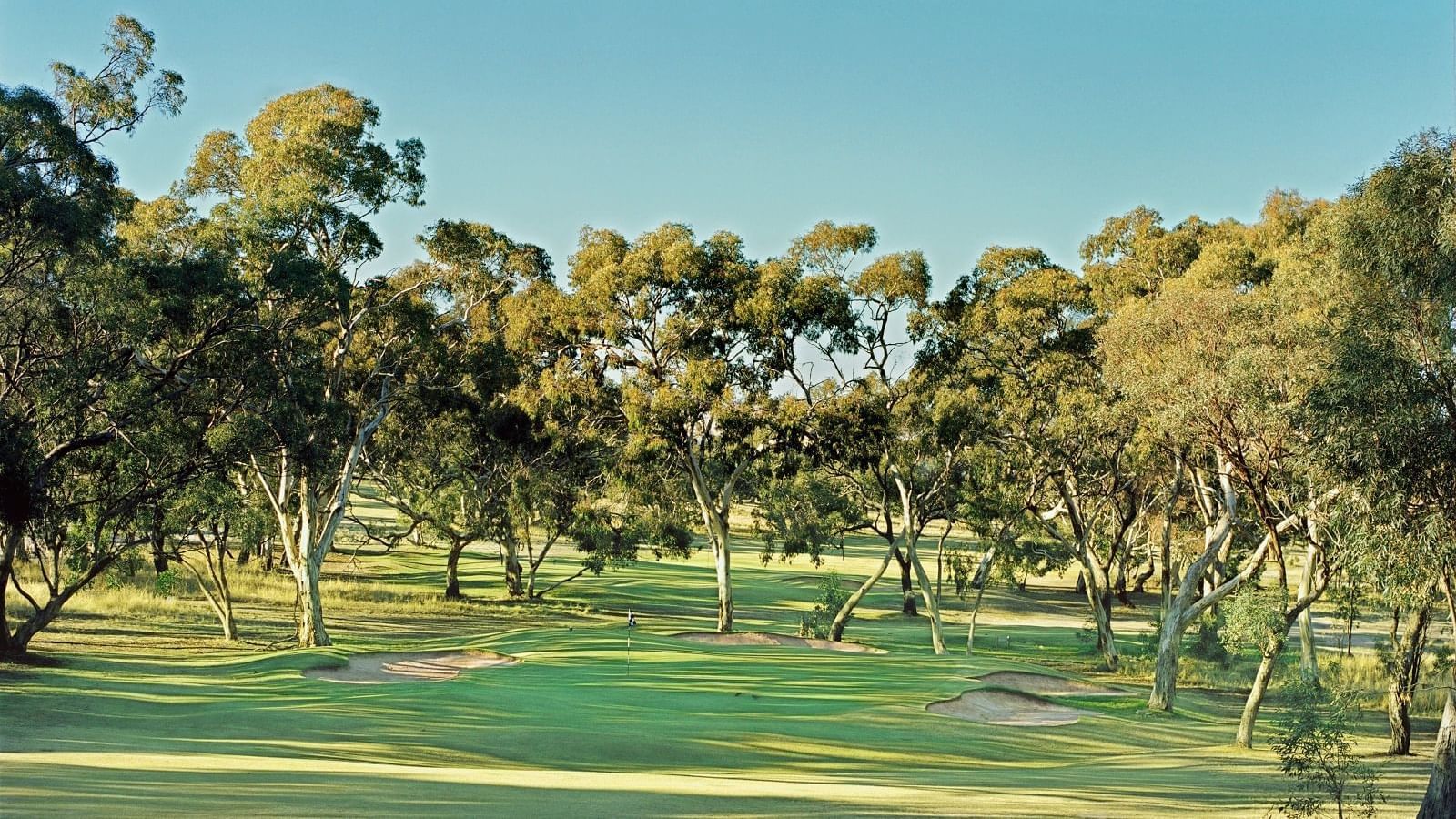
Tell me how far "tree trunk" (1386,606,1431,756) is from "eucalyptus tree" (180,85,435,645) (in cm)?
2673

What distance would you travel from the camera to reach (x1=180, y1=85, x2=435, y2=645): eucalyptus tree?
31.8 meters

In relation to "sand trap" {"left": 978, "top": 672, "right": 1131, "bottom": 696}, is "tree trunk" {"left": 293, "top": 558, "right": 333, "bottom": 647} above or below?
above

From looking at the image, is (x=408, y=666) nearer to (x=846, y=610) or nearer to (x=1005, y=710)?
(x=1005, y=710)

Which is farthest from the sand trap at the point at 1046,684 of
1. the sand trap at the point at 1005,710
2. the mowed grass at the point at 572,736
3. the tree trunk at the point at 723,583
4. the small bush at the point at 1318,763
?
the small bush at the point at 1318,763

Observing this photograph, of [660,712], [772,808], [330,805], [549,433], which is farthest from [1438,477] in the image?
[549,433]

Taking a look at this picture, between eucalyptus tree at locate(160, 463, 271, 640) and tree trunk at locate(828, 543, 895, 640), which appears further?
tree trunk at locate(828, 543, 895, 640)

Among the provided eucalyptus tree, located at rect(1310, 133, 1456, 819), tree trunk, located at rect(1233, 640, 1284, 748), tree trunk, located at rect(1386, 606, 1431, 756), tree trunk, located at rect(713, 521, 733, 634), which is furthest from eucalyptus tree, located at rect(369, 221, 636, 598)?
eucalyptus tree, located at rect(1310, 133, 1456, 819)

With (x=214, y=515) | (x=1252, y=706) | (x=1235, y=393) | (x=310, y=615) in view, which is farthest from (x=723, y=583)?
(x=1235, y=393)

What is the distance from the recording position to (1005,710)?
2802 centimetres

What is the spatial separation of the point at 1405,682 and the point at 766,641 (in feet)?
65.0

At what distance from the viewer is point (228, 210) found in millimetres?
33844

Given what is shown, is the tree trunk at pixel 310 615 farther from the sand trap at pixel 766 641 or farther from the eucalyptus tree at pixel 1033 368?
the eucalyptus tree at pixel 1033 368

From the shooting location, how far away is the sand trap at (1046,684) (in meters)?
31.6

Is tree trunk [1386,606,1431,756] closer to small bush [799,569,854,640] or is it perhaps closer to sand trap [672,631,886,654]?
sand trap [672,631,886,654]
